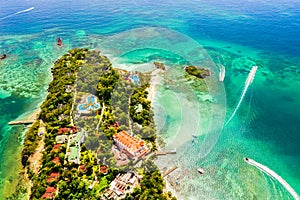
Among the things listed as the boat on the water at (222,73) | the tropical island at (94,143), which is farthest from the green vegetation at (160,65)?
the boat on the water at (222,73)

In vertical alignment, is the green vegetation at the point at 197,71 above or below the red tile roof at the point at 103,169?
above

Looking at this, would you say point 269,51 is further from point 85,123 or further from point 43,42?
point 43,42

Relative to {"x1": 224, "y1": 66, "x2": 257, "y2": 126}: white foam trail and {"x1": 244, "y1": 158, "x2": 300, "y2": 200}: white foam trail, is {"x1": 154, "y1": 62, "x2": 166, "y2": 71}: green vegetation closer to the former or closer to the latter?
{"x1": 224, "y1": 66, "x2": 257, "y2": 126}: white foam trail

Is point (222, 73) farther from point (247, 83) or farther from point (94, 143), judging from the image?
point (94, 143)

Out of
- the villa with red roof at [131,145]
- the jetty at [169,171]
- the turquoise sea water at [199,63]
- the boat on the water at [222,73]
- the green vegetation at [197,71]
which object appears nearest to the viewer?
the jetty at [169,171]

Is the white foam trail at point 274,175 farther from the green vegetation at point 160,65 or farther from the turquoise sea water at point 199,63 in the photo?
the green vegetation at point 160,65

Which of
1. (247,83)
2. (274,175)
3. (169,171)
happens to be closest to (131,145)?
(169,171)

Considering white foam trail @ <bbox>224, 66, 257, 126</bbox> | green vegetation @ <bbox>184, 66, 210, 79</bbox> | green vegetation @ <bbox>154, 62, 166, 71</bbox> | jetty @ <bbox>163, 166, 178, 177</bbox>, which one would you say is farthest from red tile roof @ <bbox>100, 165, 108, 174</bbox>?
green vegetation @ <bbox>154, 62, 166, 71</bbox>
